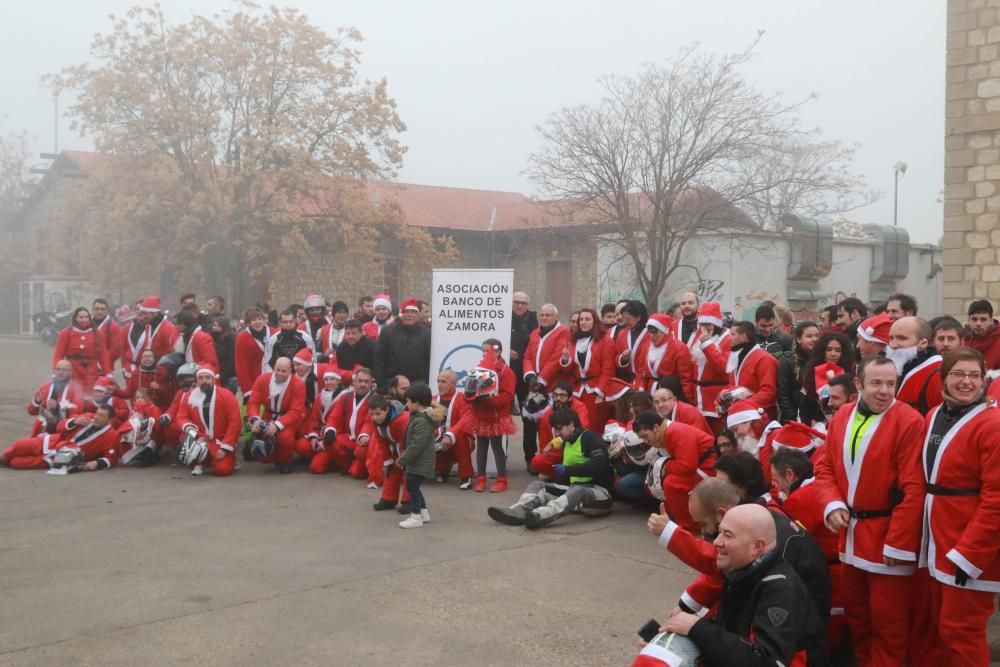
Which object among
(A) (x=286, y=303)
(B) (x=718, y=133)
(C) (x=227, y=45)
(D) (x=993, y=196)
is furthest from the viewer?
(A) (x=286, y=303)

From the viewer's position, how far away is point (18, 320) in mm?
47281

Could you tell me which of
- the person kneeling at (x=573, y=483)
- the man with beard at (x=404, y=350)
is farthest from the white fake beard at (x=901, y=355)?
the man with beard at (x=404, y=350)

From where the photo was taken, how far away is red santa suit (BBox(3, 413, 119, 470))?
35.3 ft

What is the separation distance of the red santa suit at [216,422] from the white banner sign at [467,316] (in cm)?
221

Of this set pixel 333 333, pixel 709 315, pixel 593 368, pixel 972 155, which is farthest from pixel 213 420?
pixel 972 155

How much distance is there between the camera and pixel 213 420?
34.3ft

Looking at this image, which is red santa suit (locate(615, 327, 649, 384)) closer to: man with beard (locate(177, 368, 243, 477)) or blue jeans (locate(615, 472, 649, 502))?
blue jeans (locate(615, 472, 649, 502))

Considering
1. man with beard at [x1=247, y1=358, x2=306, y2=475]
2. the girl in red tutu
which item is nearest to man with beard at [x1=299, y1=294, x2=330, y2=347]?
man with beard at [x1=247, y1=358, x2=306, y2=475]

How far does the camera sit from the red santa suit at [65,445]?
1077cm

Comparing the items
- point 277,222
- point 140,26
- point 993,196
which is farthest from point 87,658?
point 140,26

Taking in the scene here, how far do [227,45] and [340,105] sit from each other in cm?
355

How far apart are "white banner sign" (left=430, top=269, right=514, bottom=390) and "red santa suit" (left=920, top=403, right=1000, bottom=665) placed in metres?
6.60

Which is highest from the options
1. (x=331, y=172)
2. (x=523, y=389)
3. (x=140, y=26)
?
(x=140, y=26)

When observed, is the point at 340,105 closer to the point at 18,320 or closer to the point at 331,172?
the point at 331,172
